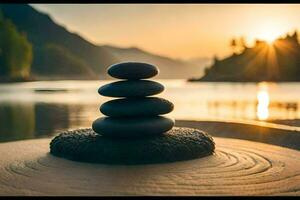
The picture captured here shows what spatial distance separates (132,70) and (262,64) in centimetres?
11291

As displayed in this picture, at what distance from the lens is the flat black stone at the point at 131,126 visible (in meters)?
11.2

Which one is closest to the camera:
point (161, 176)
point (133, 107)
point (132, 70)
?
point (161, 176)

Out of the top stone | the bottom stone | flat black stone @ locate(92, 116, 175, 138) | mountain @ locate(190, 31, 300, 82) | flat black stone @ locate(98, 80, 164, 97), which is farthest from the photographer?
mountain @ locate(190, 31, 300, 82)

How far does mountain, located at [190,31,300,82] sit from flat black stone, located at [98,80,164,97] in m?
105

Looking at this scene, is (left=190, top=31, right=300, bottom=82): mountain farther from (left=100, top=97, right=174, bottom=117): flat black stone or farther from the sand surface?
the sand surface

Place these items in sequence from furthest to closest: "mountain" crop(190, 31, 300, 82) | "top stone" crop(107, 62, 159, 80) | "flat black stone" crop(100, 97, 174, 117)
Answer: "mountain" crop(190, 31, 300, 82) < "top stone" crop(107, 62, 159, 80) < "flat black stone" crop(100, 97, 174, 117)

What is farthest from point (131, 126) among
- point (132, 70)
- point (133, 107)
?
point (132, 70)

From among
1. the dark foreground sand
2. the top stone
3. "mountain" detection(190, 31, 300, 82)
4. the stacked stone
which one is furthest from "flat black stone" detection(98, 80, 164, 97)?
"mountain" detection(190, 31, 300, 82)

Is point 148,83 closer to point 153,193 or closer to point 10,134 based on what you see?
point 153,193

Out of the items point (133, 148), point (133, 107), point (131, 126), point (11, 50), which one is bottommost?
point (133, 148)

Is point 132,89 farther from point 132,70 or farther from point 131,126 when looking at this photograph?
point 131,126

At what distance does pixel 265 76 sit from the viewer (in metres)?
116

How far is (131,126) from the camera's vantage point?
11258 mm

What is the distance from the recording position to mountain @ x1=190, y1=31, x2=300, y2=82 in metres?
114
